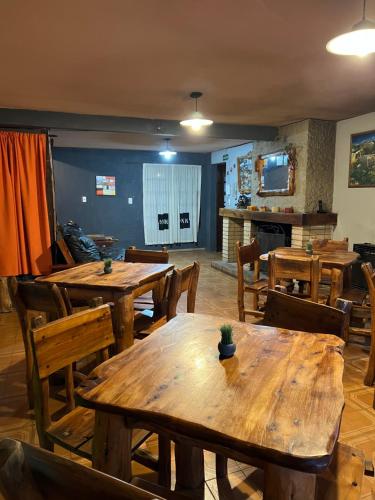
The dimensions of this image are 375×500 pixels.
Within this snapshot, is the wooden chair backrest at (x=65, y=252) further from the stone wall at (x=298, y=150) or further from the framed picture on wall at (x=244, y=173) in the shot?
the framed picture on wall at (x=244, y=173)

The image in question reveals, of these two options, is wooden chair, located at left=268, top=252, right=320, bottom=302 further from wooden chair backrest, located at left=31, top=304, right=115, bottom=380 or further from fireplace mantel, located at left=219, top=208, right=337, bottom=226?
fireplace mantel, located at left=219, top=208, right=337, bottom=226

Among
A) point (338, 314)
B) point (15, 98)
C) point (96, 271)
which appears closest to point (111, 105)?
point (15, 98)

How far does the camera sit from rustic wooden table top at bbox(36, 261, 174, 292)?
2.48 m

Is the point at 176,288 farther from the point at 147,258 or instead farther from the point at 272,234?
the point at 272,234

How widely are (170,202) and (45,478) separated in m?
8.17

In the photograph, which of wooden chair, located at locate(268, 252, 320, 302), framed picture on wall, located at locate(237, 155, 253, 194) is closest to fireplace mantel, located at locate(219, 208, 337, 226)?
framed picture on wall, located at locate(237, 155, 253, 194)

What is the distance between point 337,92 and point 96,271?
2.94 meters

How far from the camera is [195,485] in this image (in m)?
1.56

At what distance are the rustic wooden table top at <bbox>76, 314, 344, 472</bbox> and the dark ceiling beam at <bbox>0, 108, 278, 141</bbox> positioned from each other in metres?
3.86

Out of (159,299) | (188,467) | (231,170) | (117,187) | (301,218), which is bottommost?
(188,467)

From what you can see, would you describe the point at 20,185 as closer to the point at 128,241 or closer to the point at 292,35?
the point at 292,35

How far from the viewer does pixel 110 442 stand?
1193 mm

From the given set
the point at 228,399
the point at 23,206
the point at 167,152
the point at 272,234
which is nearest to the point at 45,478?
the point at 228,399

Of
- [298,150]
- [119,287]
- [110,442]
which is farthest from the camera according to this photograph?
[298,150]
